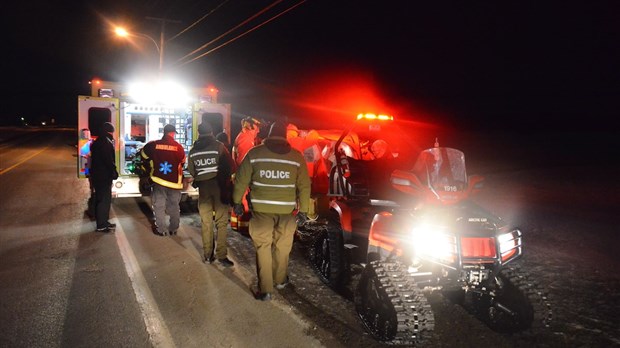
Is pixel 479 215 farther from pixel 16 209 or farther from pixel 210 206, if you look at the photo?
pixel 16 209

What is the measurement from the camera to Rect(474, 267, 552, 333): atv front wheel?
165 inches

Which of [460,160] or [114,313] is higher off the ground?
[460,160]

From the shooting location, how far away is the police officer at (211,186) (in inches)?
258

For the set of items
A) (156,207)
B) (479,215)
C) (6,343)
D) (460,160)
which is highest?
(460,160)

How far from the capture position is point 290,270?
6.30m

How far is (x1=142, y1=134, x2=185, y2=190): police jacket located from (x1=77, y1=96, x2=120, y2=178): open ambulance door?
8.32ft

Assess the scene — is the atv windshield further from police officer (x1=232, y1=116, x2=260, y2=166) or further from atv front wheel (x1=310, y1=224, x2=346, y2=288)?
police officer (x1=232, y1=116, x2=260, y2=166)

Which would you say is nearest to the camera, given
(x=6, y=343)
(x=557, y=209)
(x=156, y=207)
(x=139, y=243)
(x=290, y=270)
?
(x=6, y=343)

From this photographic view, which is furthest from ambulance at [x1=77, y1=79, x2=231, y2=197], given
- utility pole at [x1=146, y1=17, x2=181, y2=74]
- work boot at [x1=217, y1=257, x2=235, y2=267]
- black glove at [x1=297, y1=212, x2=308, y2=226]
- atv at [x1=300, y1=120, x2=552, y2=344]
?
utility pole at [x1=146, y1=17, x2=181, y2=74]

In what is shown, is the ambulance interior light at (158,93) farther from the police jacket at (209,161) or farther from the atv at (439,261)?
the atv at (439,261)

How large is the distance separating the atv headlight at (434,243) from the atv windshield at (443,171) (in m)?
0.52

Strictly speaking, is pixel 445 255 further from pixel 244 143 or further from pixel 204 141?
pixel 244 143

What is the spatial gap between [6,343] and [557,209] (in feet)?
36.2

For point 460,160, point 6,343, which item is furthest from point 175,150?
point 460,160
